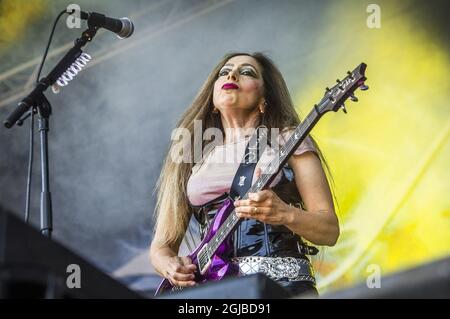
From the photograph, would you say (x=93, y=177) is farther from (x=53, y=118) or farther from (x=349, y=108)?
(x=349, y=108)

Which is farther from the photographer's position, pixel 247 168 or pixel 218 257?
pixel 247 168

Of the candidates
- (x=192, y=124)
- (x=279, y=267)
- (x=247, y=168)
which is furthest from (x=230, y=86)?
(x=279, y=267)

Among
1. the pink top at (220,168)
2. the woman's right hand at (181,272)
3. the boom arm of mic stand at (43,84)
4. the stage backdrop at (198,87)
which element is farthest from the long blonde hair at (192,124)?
the boom arm of mic stand at (43,84)

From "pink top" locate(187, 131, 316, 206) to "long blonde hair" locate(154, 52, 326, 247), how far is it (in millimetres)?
70

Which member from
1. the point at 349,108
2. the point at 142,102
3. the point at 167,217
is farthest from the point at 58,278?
the point at 142,102

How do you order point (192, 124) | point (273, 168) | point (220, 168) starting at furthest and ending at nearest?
point (192, 124) < point (220, 168) < point (273, 168)

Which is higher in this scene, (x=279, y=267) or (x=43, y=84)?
(x=43, y=84)

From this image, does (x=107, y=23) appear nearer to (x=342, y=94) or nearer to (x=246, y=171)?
(x=246, y=171)

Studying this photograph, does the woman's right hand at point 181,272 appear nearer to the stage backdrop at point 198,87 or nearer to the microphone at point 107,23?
the stage backdrop at point 198,87

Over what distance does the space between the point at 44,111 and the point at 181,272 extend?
0.72 m

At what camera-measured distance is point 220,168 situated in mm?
2801

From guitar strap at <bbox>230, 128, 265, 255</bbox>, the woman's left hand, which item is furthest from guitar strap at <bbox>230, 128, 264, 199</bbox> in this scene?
the woman's left hand

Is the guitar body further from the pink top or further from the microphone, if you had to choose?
the microphone

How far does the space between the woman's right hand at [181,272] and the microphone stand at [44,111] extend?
419mm
